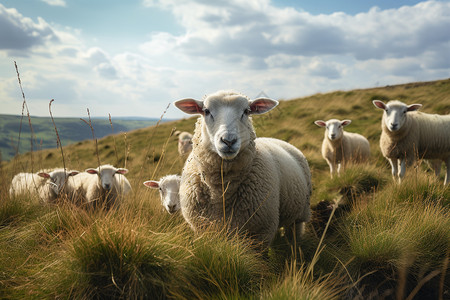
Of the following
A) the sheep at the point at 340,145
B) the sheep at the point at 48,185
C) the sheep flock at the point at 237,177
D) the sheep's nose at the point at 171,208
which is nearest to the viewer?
the sheep flock at the point at 237,177

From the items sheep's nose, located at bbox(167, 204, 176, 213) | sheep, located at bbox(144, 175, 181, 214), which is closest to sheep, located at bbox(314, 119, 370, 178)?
sheep, located at bbox(144, 175, 181, 214)

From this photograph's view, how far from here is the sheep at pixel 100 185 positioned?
5.51 metres

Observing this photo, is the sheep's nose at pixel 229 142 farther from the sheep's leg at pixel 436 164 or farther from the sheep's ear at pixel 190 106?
the sheep's leg at pixel 436 164

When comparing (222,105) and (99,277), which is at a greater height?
(222,105)

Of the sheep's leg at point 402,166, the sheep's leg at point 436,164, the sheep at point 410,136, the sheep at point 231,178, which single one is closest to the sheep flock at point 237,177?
the sheep at point 231,178

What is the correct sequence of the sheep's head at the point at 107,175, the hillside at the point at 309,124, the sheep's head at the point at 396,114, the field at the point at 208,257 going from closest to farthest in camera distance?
the field at the point at 208,257, the sheep's head at the point at 107,175, the sheep's head at the point at 396,114, the hillside at the point at 309,124

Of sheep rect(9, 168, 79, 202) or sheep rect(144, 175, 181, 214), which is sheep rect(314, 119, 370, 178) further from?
sheep rect(9, 168, 79, 202)

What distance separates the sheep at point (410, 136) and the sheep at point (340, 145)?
1244 millimetres

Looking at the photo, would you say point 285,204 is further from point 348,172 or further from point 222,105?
point 348,172

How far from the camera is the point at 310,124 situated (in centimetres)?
1352

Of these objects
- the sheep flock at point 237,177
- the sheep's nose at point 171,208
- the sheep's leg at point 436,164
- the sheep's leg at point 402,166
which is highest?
the sheep flock at point 237,177

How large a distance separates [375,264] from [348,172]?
348 cm

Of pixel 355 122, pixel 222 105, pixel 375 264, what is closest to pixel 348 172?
A: pixel 375 264

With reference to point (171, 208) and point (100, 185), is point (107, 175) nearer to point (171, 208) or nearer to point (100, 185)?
point (100, 185)
